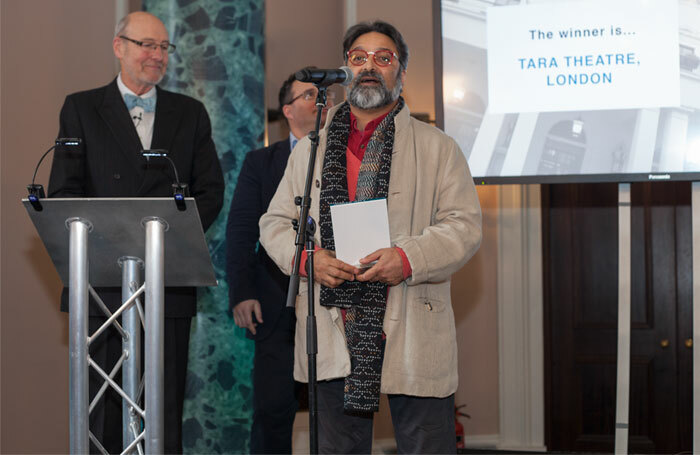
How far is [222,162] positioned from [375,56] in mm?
1505

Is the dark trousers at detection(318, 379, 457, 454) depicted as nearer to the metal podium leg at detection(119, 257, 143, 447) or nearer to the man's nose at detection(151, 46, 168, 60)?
the metal podium leg at detection(119, 257, 143, 447)

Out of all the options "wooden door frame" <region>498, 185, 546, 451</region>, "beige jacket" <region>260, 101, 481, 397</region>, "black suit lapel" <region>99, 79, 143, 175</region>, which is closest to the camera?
"beige jacket" <region>260, 101, 481, 397</region>

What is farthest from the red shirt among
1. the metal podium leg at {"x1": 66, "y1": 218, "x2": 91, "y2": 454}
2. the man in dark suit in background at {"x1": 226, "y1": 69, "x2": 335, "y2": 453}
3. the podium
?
the man in dark suit in background at {"x1": 226, "y1": 69, "x2": 335, "y2": 453}

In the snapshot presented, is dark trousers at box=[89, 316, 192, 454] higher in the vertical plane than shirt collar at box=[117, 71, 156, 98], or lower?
lower

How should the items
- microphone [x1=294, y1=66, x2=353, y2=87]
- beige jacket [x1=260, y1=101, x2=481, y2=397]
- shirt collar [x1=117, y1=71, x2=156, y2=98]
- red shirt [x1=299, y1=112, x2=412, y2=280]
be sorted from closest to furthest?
microphone [x1=294, y1=66, x2=353, y2=87], beige jacket [x1=260, y1=101, x2=481, y2=397], red shirt [x1=299, y1=112, x2=412, y2=280], shirt collar [x1=117, y1=71, x2=156, y2=98]

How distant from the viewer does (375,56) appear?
2.45m

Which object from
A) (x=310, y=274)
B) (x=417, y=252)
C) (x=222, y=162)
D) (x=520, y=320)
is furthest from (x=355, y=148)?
(x=520, y=320)

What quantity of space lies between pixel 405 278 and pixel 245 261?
113 centimetres

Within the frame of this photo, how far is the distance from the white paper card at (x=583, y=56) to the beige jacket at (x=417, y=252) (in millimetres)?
845

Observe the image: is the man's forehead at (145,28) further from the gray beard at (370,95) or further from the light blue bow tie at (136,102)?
the gray beard at (370,95)

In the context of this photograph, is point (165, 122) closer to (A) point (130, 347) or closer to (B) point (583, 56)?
(A) point (130, 347)

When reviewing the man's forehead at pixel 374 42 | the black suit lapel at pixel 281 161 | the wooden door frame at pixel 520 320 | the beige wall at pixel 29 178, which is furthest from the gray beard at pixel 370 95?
the wooden door frame at pixel 520 320

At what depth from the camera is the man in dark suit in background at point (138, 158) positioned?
2.62 m

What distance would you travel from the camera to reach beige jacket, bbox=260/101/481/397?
224 cm
